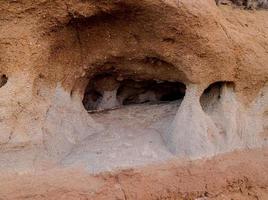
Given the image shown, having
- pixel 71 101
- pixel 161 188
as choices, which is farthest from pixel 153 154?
pixel 71 101

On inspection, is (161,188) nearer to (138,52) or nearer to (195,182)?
(195,182)

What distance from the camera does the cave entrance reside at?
2.26m

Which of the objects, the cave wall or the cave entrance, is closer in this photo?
the cave wall

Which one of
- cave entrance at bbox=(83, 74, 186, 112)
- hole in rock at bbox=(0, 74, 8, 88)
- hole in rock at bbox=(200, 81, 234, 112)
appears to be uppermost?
hole in rock at bbox=(0, 74, 8, 88)

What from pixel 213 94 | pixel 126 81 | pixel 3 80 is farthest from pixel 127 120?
pixel 3 80

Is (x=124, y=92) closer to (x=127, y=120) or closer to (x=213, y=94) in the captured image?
(x=127, y=120)

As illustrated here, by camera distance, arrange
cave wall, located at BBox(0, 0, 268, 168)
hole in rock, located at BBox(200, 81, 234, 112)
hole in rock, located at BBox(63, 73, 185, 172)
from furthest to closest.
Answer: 1. hole in rock, located at BBox(200, 81, 234, 112)
2. hole in rock, located at BBox(63, 73, 185, 172)
3. cave wall, located at BBox(0, 0, 268, 168)

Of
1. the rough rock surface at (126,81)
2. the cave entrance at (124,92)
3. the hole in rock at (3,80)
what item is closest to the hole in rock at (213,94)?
the rough rock surface at (126,81)

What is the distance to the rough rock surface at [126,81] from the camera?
174 cm

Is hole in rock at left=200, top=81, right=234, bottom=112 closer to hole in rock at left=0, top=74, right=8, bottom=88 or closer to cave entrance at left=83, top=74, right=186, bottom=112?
cave entrance at left=83, top=74, right=186, bottom=112

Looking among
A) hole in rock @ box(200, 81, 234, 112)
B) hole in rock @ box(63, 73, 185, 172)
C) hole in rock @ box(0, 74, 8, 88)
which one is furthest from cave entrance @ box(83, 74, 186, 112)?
hole in rock @ box(0, 74, 8, 88)

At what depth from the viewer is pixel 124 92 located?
239cm

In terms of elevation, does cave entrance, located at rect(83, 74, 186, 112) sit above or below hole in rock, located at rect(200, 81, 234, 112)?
below

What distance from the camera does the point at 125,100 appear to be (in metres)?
2.41
